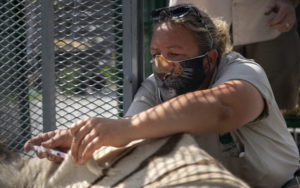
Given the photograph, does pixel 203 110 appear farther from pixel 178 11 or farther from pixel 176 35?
pixel 178 11

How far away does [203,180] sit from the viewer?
167 centimetres

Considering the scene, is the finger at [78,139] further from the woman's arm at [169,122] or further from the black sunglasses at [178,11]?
the black sunglasses at [178,11]

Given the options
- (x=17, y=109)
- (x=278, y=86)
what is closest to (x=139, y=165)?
(x=17, y=109)

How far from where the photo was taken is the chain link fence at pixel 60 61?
8.17ft

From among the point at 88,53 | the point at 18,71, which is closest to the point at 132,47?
the point at 88,53

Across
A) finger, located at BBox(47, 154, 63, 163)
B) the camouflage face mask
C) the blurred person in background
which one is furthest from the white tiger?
the blurred person in background

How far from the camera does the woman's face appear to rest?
2.21 meters

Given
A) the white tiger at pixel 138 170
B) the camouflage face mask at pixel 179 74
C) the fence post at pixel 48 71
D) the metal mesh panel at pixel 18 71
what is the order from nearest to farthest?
the white tiger at pixel 138 170 → the camouflage face mask at pixel 179 74 → the fence post at pixel 48 71 → the metal mesh panel at pixel 18 71

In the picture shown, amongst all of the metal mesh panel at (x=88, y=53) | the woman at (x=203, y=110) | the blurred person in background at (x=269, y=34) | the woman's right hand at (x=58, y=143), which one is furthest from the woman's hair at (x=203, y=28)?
the woman's right hand at (x=58, y=143)

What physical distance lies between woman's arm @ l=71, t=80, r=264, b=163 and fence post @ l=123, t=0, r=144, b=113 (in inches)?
23.6

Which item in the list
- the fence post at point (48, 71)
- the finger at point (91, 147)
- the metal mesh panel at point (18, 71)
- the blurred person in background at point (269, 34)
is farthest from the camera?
the blurred person in background at point (269, 34)

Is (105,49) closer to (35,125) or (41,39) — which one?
(41,39)

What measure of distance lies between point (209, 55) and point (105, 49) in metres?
0.58

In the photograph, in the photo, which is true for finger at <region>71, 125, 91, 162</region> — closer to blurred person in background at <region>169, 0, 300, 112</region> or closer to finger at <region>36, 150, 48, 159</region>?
finger at <region>36, 150, 48, 159</region>
